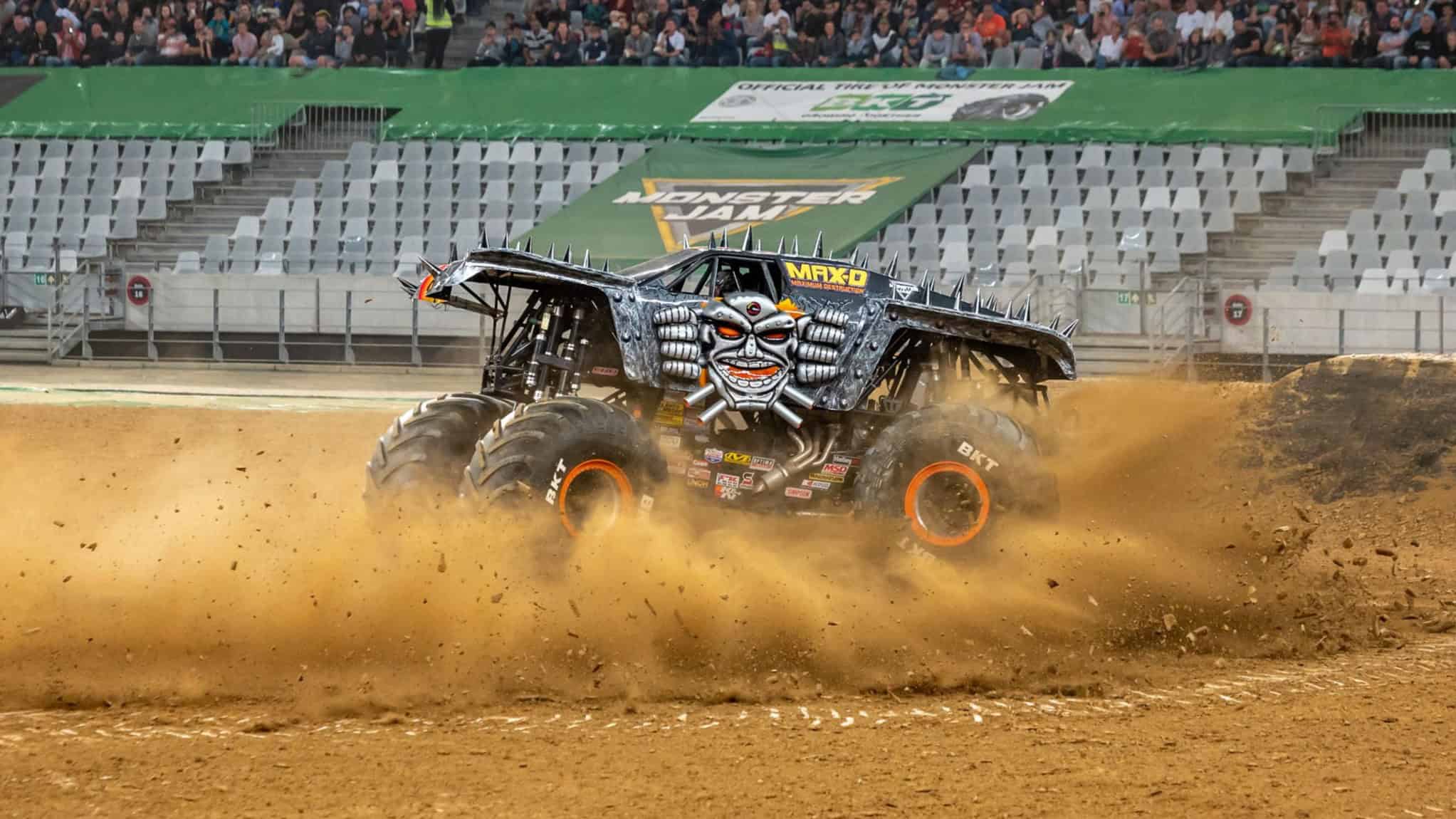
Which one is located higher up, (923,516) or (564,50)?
(564,50)

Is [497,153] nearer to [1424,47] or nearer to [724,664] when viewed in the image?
[1424,47]

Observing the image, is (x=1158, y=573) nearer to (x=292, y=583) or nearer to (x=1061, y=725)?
(x=1061, y=725)

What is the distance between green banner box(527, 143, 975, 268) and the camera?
23594mm

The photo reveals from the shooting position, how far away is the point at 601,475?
27.3 ft

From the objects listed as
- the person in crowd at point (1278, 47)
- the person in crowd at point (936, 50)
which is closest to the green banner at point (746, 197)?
the person in crowd at point (936, 50)

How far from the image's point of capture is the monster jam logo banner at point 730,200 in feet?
78.3

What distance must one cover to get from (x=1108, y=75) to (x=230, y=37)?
52.6 feet

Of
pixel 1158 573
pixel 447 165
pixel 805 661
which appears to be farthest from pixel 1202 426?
pixel 447 165

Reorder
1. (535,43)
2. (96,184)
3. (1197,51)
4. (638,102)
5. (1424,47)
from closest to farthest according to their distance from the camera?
(1424,47) → (1197,51) → (638,102) → (96,184) → (535,43)

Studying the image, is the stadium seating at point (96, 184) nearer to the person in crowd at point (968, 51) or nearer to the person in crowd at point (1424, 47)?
the person in crowd at point (968, 51)

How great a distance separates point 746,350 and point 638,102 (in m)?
19.1

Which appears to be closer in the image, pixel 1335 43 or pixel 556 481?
pixel 556 481

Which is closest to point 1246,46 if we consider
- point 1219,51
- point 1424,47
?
point 1219,51

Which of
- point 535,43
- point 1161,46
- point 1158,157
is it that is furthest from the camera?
point 535,43
